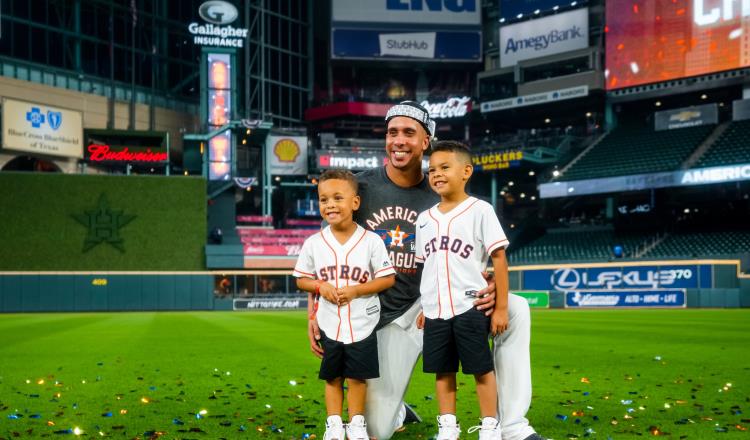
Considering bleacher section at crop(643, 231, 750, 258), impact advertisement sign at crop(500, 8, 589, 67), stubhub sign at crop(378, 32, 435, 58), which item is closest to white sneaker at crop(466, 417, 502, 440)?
bleacher section at crop(643, 231, 750, 258)

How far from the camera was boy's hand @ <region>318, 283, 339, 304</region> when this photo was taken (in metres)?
4.70

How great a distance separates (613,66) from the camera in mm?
42156

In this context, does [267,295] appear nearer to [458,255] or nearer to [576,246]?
[576,246]

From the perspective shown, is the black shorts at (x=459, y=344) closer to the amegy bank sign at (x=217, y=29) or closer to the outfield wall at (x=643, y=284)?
the outfield wall at (x=643, y=284)

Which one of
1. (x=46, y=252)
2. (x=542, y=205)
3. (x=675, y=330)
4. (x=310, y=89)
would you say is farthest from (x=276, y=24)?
(x=675, y=330)

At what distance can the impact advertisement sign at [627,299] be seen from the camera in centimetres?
2622

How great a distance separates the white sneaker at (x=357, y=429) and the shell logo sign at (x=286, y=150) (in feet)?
145

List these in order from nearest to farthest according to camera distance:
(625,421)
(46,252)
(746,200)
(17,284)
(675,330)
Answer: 1. (625,421)
2. (675,330)
3. (17,284)
4. (46,252)
5. (746,200)

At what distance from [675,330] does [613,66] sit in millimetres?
29712

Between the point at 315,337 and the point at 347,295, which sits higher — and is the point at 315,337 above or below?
below

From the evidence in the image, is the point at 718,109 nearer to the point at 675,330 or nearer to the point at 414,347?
the point at 675,330

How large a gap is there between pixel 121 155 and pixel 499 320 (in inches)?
Result: 1589

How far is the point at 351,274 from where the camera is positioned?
15.7 ft

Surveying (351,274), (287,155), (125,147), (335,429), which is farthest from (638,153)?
(335,429)
